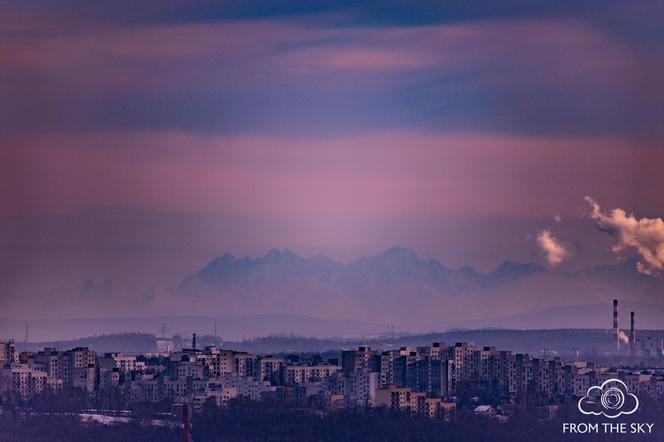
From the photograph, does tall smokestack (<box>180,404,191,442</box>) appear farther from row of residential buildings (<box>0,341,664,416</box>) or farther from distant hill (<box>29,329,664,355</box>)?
distant hill (<box>29,329,664,355</box>)

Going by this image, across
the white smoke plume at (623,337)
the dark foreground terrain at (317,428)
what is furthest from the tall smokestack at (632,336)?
the dark foreground terrain at (317,428)

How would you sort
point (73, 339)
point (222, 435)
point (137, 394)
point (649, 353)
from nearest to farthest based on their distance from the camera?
point (222, 435) < point (137, 394) < point (649, 353) < point (73, 339)

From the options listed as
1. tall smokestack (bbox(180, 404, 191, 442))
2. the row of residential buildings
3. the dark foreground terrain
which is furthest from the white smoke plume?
tall smokestack (bbox(180, 404, 191, 442))

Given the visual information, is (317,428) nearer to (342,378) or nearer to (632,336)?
(342,378)

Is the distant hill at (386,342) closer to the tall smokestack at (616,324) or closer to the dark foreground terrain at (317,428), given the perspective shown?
the tall smokestack at (616,324)

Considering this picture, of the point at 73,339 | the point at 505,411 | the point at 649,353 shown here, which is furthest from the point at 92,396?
the point at 73,339

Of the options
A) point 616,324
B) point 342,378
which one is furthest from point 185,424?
point 616,324

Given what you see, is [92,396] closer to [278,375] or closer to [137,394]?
[137,394]

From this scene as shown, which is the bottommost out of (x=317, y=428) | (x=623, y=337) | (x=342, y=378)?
(x=317, y=428)
